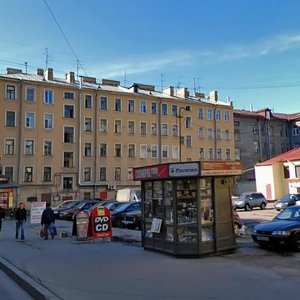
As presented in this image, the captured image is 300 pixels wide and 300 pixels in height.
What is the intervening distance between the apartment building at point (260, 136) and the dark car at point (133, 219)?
1925 inches

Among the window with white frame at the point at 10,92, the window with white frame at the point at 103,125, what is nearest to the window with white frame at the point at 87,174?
the window with white frame at the point at 103,125

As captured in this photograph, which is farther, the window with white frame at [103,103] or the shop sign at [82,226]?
the window with white frame at [103,103]

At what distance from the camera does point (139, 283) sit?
8.76 metres

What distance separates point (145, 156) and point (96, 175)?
8322 mm

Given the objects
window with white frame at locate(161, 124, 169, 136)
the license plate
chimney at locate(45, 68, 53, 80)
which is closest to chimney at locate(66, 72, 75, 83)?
chimney at locate(45, 68, 53, 80)

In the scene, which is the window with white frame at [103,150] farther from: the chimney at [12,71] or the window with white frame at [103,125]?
the chimney at [12,71]

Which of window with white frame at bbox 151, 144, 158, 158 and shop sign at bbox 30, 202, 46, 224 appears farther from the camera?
window with white frame at bbox 151, 144, 158, 158

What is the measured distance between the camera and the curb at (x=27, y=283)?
7.78m

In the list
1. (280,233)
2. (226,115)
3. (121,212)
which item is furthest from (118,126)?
(280,233)

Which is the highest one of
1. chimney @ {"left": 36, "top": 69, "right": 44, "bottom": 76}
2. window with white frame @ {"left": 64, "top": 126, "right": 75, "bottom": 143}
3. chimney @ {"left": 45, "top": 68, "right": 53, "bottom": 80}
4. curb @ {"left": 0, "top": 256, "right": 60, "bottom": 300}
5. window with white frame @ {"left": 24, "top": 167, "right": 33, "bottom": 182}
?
chimney @ {"left": 36, "top": 69, "right": 44, "bottom": 76}

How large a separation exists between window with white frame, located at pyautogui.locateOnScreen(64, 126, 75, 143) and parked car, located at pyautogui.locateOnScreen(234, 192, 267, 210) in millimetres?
24667

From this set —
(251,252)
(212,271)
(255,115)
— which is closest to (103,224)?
(251,252)

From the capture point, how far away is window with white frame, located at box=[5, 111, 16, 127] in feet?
176

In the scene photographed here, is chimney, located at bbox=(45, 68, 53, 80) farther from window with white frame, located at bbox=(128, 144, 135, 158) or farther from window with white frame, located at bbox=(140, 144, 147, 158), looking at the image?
window with white frame, located at bbox=(140, 144, 147, 158)
